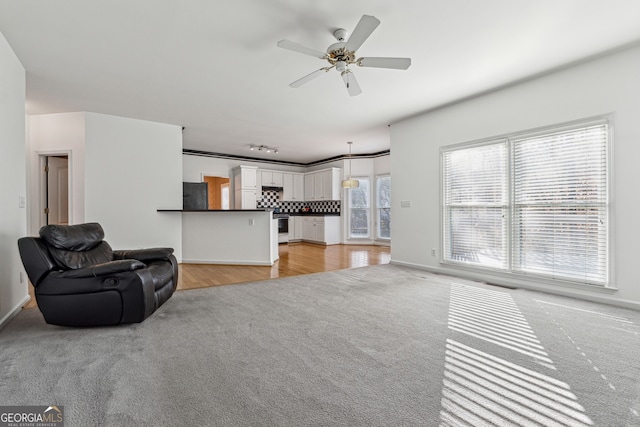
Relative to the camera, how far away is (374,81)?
3.81 metres

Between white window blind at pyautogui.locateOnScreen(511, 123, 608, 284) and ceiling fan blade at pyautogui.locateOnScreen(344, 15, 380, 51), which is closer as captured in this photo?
ceiling fan blade at pyautogui.locateOnScreen(344, 15, 380, 51)

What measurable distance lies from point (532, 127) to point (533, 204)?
0.99 m

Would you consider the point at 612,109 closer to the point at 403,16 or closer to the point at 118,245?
the point at 403,16

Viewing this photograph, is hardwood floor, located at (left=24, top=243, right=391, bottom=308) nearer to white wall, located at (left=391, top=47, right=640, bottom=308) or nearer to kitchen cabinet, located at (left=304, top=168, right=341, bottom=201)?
white wall, located at (left=391, top=47, right=640, bottom=308)

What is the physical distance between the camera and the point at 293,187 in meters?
9.71

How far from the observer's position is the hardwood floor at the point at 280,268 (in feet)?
14.4

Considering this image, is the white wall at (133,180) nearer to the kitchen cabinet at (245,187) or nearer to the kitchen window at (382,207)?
the kitchen cabinet at (245,187)

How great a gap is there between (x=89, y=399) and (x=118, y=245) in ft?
13.6

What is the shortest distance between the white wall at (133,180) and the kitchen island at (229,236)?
0.23 meters

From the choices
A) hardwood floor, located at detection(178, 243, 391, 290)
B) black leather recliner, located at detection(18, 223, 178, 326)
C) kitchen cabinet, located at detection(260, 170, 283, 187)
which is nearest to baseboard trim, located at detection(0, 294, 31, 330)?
black leather recliner, located at detection(18, 223, 178, 326)

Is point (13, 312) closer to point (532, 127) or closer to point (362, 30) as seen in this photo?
point (362, 30)

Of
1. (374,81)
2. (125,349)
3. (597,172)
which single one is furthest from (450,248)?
(125,349)

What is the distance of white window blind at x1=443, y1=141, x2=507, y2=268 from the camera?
13.5 ft

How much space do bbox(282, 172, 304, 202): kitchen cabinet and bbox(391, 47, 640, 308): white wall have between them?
15.2ft
